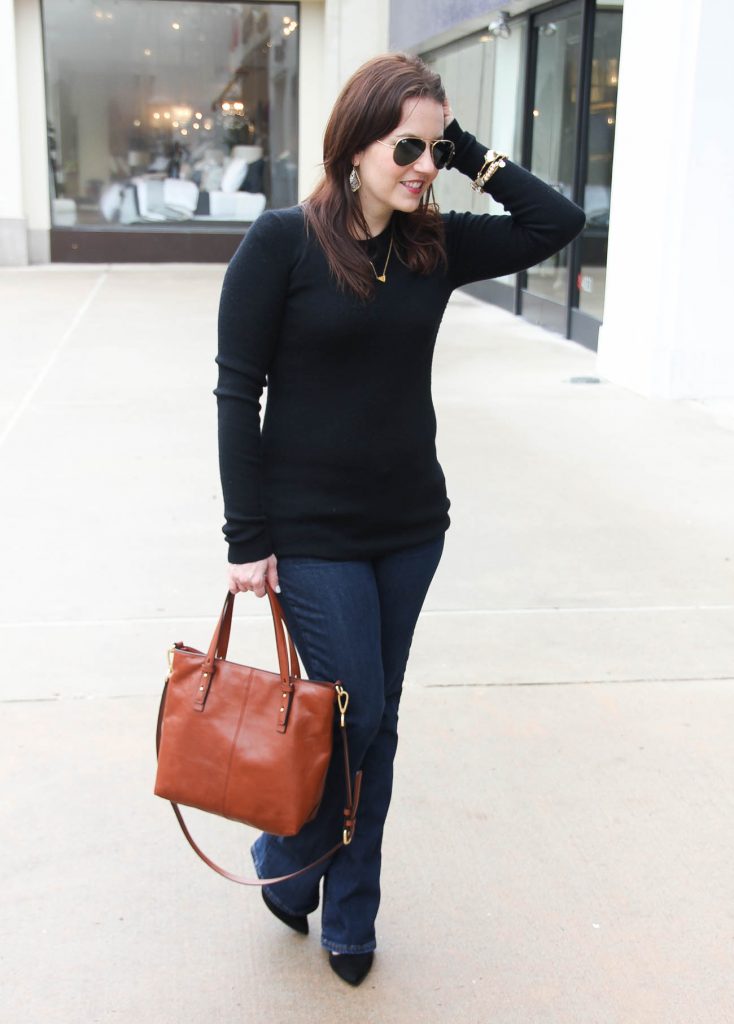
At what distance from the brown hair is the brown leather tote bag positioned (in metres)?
0.69

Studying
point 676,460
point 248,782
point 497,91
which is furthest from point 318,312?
point 497,91

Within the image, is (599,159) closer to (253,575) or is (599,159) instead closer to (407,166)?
(407,166)

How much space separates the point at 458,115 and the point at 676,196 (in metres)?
7.56

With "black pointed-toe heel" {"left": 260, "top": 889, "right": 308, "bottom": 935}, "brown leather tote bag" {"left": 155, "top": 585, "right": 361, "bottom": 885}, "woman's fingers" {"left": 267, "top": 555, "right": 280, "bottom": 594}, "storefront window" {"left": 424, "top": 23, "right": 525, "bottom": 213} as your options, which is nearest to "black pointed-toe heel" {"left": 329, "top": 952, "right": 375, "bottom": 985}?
"black pointed-toe heel" {"left": 260, "top": 889, "right": 308, "bottom": 935}

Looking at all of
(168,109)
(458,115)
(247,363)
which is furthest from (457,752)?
(168,109)

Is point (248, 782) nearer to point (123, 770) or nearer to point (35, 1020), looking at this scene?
point (35, 1020)

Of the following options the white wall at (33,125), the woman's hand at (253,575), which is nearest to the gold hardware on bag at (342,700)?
the woman's hand at (253,575)

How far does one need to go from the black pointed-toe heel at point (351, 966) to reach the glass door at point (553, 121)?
382 inches

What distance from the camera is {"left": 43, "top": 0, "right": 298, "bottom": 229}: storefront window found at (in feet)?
59.9

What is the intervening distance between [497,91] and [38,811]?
11.9 meters

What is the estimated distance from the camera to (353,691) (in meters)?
2.46

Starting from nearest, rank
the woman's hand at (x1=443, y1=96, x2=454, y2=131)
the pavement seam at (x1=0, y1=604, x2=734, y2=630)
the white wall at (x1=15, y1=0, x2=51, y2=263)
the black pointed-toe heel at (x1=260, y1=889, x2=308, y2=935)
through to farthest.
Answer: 1. the woman's hand at (x1=443, y1=96, x2=454, y2=131)
2. the black pointed-toe heel at (x1=260, y1=889, x2=308, y2=935)
3. the pavement seam at (x1=0, y1=604, x2=734, y2=630)
4. the white wall at (x1=15, y1=0, x2=51, y2=263)

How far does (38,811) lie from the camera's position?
3.33 meters

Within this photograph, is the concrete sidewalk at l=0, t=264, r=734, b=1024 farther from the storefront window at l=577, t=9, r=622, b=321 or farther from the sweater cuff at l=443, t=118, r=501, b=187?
the storefront window at l=577, t=9, r=622, b=321
